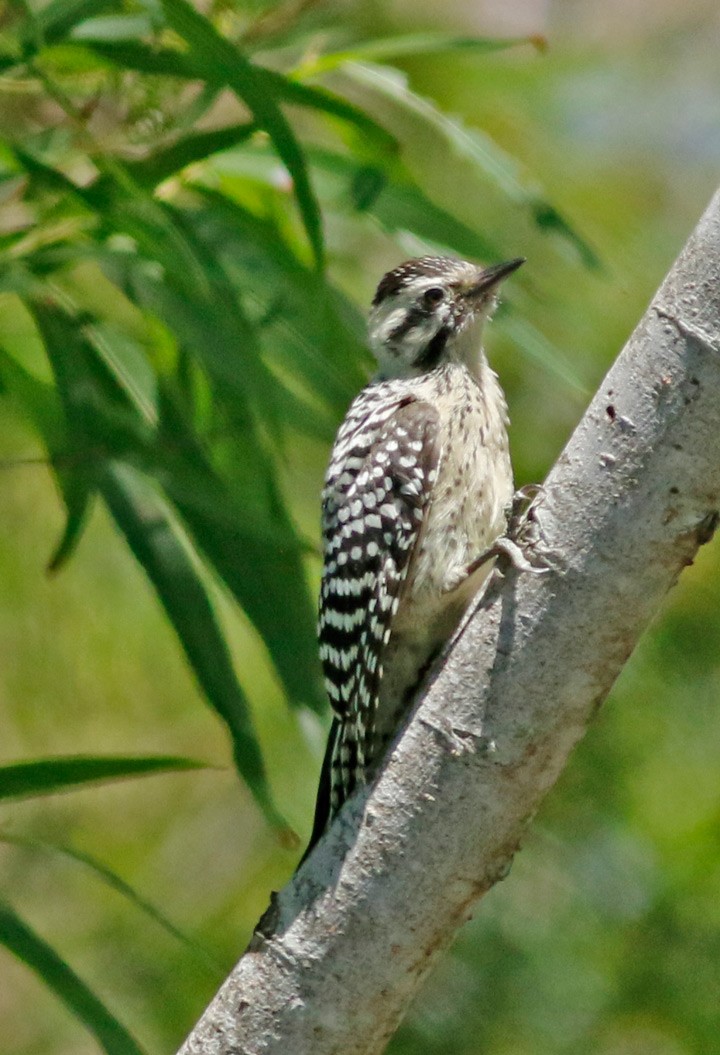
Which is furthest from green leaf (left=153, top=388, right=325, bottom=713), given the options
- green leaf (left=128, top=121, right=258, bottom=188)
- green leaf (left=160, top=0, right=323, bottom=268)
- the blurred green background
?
green leaf (left=160, top=0, right=323, bottom=268)

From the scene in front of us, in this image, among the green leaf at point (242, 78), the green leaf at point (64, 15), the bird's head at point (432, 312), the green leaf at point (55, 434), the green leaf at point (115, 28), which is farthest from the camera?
the bird's head at point (432, 312)

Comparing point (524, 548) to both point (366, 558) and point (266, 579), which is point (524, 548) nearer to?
point (366, 558)

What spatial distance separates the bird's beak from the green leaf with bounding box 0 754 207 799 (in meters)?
1.36

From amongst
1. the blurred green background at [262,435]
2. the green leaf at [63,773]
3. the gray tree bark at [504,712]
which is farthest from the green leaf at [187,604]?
the gray tree bark at [504,712]

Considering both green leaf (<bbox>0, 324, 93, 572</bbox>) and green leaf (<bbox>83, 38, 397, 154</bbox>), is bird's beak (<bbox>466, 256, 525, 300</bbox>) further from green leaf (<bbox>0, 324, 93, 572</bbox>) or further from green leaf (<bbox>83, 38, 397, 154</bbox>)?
green leaf (<bbox>0, 324, 93, 572</bbox>)

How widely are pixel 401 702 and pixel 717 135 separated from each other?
318cm

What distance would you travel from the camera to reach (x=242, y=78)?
2416mm

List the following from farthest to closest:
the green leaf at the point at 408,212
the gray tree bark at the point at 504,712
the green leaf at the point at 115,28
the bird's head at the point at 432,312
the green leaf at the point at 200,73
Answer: the bird's head at the point at 432,312, the green leaf at the point at 408,212, the green leaf at the point at 115,28, the green leaf at the point at 200,73, the gray tree bark at the point at 504,712

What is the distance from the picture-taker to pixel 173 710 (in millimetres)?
4492

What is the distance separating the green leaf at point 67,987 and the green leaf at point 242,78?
1.33 meters

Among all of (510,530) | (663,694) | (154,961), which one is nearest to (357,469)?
(510,530)

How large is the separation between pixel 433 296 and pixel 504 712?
1449 mm

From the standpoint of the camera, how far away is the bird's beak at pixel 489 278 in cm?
316

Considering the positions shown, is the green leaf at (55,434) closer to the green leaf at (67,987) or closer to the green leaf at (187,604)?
the green leaf at (187,604)
